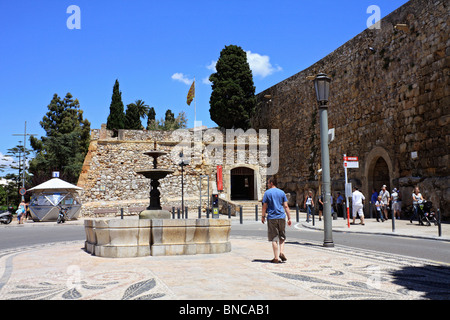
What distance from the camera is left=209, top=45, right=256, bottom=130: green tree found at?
106ft

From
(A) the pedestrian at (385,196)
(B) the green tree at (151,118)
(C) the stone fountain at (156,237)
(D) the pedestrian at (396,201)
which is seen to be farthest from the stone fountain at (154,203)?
(B) the green tree at (151,118)

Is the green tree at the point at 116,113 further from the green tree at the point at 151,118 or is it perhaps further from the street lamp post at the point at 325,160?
the street lamp post at the point at 325,160

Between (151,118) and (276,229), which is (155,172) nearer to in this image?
(276,229)

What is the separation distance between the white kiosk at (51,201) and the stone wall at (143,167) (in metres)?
2.96

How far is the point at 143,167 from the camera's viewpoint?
30891 mm

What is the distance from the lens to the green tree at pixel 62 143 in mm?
38250

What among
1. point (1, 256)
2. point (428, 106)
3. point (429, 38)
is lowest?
point (1, 256)

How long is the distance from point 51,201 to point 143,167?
794cm

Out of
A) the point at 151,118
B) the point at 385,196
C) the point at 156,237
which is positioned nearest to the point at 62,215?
the point at 156,237

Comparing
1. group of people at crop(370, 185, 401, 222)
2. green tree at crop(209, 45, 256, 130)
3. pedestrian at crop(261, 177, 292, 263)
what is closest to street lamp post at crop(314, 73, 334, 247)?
pedestrian at crop(261, 177, 292, 263)

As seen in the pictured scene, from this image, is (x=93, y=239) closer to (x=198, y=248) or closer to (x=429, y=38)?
(x=198, y=248)
